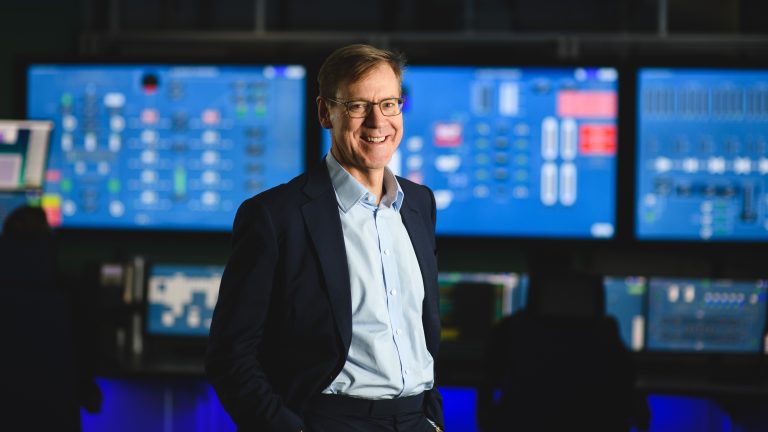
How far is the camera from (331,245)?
4.83ft

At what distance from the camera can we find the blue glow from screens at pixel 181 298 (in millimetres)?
3768

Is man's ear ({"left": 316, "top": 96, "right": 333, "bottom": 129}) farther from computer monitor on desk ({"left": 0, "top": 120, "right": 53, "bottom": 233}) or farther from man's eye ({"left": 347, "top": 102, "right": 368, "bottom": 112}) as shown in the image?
computer monitor on desk ({"left": 0, "top": 120, "right": 53, "bottom": 233})

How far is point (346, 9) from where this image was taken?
6.55 meters

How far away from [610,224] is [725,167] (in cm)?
50

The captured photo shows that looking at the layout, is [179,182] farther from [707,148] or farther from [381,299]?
[381,299]

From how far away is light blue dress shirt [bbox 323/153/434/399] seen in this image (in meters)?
1.46

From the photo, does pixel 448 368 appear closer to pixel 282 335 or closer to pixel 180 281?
pixel 180 281

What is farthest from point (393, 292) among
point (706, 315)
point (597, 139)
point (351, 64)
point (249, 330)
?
point (706, 315)

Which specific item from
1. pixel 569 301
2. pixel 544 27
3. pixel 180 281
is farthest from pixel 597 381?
pixel 544 27

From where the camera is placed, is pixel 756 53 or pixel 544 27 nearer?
pixel 756 53

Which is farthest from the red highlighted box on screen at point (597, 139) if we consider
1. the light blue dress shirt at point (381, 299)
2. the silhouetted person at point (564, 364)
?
A: the light blue dress shirt at point (381, 299)

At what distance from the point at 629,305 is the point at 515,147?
77 cm

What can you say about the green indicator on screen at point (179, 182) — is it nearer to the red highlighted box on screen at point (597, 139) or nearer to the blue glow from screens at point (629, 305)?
the red highlighted box on screen at point (597, 139)

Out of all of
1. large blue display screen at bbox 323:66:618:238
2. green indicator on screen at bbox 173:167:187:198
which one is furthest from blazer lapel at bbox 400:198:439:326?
green indicator on screen at bbox 173:167:187:198
